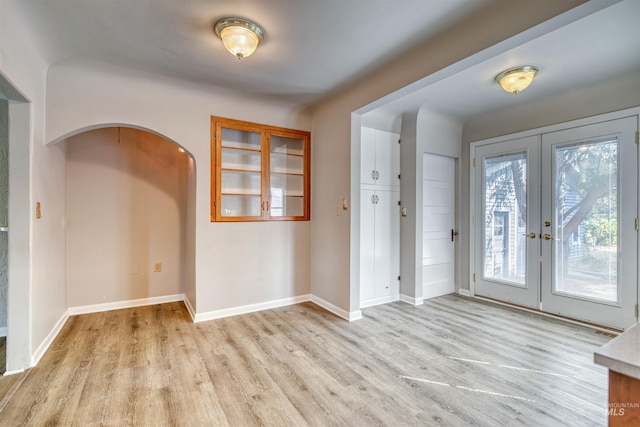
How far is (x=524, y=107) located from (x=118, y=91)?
456cm

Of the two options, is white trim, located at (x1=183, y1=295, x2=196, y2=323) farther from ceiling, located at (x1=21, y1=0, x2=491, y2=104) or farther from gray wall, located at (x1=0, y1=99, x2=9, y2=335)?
ceiling, located at (x1=21, y1=0, x2=491, y2=104)

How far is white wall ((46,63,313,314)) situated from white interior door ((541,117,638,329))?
2954 millimetres

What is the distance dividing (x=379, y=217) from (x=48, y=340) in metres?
3.61

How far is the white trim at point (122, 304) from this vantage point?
135 inches

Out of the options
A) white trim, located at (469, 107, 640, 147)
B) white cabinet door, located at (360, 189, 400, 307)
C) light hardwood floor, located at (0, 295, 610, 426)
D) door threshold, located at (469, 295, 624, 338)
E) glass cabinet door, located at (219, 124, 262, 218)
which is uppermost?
white trim, located at (469, 107, 640, 147)

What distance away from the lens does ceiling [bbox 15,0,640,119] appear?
1925 mm

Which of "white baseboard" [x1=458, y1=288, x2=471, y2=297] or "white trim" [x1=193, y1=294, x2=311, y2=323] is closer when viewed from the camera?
"white trim" [x1=193, y1=294, x2=311, y2=323]

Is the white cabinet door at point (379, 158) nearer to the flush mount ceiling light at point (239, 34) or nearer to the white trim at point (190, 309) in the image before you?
the flush mount ceiling light at point (239, 34)

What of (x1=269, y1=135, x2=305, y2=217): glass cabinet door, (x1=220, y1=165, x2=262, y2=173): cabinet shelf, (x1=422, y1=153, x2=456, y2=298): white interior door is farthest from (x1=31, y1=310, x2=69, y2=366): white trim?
(x1=422, y1=153, x2=456, y2=298): white interior door

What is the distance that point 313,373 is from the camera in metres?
2.24

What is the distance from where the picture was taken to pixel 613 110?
3055 mm

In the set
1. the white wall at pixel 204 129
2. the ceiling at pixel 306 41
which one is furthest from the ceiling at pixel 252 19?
the white wall at pixel 204 129

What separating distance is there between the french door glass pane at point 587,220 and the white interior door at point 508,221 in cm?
24

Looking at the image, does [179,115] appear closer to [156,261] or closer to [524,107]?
[156,261]
